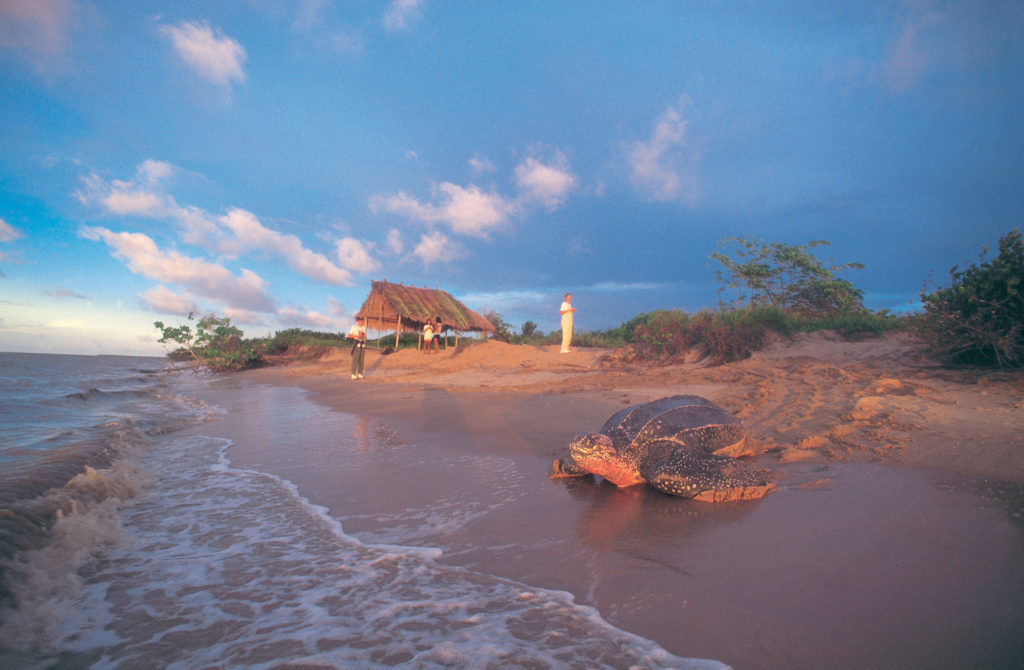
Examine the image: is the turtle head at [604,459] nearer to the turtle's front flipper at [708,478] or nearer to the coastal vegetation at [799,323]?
the turtle's front flipper at [708,478]

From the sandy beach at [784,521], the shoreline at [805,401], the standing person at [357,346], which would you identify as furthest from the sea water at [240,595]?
the standing person at [357,346]

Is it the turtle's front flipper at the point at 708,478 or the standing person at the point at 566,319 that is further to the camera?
the standing person at the point at 566,319

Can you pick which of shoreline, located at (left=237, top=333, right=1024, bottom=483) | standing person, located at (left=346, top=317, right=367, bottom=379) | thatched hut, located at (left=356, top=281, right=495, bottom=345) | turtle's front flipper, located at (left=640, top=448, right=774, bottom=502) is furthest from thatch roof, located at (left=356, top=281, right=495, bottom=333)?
turtle's front flipper, located at (left=640, top=448, right=774, bottom=502)

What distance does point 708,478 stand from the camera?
3.29m

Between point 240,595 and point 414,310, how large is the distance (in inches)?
859

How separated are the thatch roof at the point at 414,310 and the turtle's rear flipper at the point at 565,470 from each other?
1959cm

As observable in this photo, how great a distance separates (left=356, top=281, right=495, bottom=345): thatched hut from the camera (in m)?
23.0

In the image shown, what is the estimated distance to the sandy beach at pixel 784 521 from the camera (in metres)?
1.76

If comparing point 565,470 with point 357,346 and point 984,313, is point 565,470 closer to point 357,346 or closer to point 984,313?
point 984,313

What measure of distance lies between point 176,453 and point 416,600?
4934 mm

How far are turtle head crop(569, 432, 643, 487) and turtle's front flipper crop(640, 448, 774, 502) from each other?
0.21 metres

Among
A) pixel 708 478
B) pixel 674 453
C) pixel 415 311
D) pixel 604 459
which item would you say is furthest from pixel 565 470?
pixel 415 311

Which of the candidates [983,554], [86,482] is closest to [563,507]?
[983,554]

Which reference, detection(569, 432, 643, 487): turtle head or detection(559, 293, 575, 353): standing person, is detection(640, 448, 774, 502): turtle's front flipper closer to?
detection(569, 432, 643, 487): turtle head
